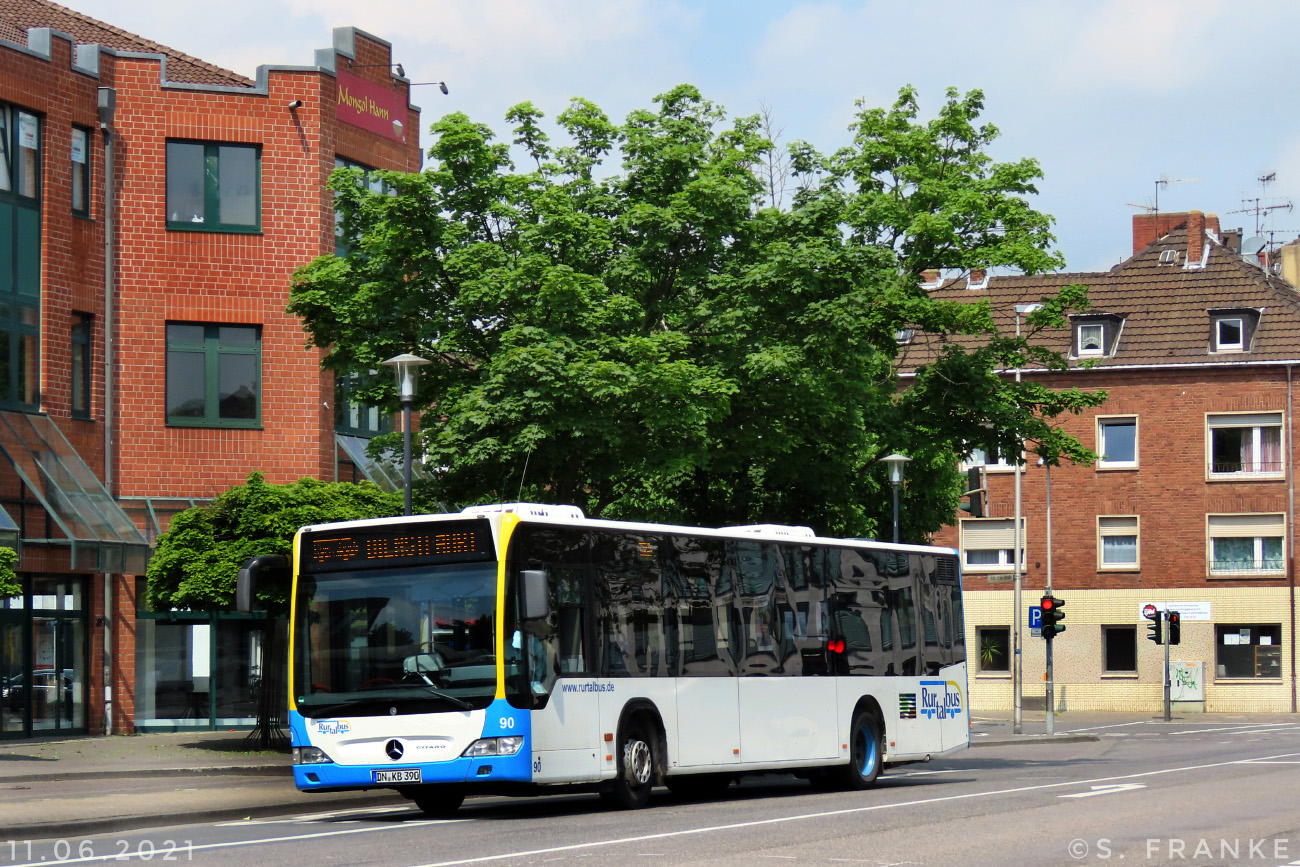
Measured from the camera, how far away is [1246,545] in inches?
2152

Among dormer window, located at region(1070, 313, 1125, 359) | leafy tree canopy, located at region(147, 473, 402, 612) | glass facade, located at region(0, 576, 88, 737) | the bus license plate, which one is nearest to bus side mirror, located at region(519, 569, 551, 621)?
the bus license plate

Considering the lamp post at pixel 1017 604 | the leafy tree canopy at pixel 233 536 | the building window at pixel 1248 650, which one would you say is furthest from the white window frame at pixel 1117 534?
the leafy tree canopy at pixel 233 536

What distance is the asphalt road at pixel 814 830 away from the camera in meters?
12.2

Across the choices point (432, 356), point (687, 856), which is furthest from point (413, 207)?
point (687, 856)

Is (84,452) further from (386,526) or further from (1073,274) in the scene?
(1073,274)

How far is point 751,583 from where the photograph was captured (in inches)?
754

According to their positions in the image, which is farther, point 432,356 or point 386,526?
point 432,356

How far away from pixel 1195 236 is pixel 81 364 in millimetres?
40784

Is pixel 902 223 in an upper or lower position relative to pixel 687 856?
upper

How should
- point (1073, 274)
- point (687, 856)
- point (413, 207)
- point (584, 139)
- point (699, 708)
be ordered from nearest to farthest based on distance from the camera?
point (687, 856)
point (699, 708)
point (413, 207)
point (584, 139)
point (1073, 274)

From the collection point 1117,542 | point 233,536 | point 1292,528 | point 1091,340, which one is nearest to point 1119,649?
point 1117,542

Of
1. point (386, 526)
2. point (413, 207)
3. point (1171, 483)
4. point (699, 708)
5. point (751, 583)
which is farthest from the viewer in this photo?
point (1171, 483)

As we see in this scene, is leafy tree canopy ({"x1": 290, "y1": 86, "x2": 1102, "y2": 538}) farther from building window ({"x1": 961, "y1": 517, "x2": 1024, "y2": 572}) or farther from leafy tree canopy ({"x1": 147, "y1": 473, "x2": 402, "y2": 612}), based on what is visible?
building window ({"x1": 961, "y1": 517, "x2": 1024, "y2": 572})

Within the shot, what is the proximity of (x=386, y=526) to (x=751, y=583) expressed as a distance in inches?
184
